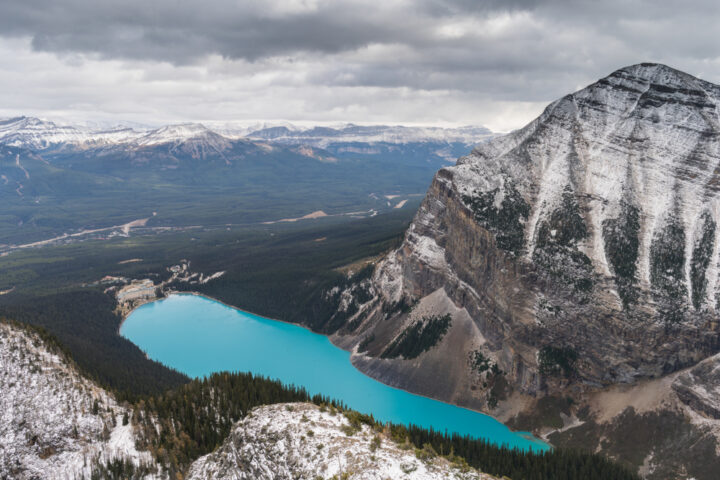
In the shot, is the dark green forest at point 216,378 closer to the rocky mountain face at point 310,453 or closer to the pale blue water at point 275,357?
the rocky mountain face at point 310,453

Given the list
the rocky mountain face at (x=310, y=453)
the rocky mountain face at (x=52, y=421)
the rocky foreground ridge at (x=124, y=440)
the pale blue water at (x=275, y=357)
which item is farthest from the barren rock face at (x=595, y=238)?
the rocky mountain face at (x=52, y=421)

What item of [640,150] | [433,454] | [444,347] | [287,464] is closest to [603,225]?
[640,150]

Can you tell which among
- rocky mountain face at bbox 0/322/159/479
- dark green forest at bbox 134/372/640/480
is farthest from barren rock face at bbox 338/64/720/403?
rocky mountain face at bbox 0/322/159/479

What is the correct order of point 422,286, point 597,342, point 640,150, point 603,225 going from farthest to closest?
point 422,286 → point 640,150 → point 603,225 → point 597,342

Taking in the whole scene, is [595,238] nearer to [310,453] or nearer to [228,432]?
[228,432]

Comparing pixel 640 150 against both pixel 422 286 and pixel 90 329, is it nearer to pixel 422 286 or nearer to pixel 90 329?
pixel 422 286

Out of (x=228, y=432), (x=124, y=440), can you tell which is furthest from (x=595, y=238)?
(x=124, y=440)
